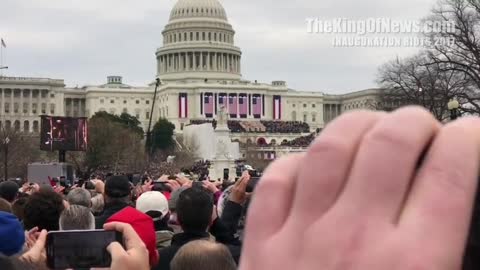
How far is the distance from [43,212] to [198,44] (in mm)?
Answer: 138487

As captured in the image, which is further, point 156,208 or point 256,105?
point 256,105

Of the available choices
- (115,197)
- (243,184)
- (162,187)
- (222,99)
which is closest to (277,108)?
(222,99)

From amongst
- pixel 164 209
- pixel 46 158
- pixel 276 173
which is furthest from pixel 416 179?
pixel 46 158

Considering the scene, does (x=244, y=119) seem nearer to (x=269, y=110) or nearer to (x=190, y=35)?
(x=269, y=110)

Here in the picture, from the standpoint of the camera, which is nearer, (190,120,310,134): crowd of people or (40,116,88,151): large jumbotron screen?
(40,116,88,151): large jumbotron screen

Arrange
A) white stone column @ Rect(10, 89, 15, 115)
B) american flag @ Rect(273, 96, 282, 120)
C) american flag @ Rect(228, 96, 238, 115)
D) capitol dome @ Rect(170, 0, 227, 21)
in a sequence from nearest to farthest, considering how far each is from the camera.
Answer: white stone column @ Rect(10, 89, 15, 115)
american flag @ Rect(228, 96, 238, 115)
capitol dome @ Rect(170, 0, 227, 21)
american flag @ Rect(273, 96, 282, 120)

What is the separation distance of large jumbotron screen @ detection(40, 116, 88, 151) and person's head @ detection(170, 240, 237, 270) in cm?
2701

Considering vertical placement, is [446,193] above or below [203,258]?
above

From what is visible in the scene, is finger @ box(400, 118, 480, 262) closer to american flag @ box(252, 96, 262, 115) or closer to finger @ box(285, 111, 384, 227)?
finger @ box(285, 111, 384, 227)

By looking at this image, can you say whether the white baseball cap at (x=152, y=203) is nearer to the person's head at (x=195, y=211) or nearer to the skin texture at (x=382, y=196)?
the person's head at (x=195, y=211)

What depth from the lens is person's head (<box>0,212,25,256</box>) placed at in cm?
351

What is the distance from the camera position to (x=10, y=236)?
355cm

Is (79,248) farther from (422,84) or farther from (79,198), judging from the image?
(422,84)

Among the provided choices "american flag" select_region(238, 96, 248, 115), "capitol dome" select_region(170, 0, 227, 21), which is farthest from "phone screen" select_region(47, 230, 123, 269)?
"capitol dome" select_region(170, 0, 227, 21)
